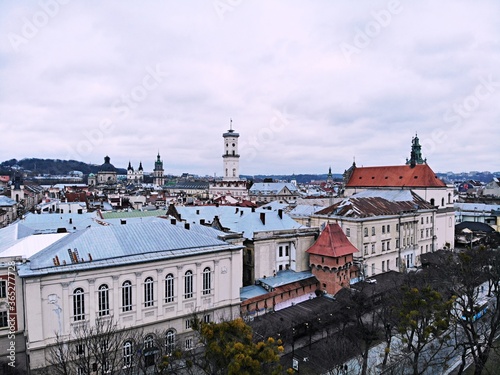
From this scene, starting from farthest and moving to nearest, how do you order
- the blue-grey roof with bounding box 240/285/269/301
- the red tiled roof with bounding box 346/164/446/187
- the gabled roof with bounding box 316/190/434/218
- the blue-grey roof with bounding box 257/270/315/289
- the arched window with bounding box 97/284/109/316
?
the red tiled roof with bounding box 346/164/446/187, the gabled roof with bounding box 316/190/434/218, the blue-grey roof with bounding box 257/270/315/289, the blue-grey roof with bounding box 240/285/269/301, the arched window with bounding box 97/284/109/316

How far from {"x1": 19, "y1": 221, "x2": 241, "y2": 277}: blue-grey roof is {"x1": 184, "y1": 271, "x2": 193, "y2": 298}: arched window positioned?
1.77 m

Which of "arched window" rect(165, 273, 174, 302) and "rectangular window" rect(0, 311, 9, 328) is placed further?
"arched window" rect(165, 273, 174, 302)

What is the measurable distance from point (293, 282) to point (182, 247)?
14.3 meters

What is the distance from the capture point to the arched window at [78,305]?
24031mm

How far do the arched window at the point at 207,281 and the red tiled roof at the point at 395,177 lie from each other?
52.5 metres

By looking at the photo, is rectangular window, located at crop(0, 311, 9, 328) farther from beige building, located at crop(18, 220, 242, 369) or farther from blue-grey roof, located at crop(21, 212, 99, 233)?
blue-grey roof, located at crop(21, 212, 99, 233)

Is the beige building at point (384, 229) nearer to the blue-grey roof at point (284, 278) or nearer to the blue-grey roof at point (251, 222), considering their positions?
the blue-grey roof at point (251, 222)

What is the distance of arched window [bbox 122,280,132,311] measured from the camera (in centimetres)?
2584

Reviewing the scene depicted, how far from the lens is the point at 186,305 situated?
28.6 meters

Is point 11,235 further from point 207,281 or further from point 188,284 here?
point 207,281

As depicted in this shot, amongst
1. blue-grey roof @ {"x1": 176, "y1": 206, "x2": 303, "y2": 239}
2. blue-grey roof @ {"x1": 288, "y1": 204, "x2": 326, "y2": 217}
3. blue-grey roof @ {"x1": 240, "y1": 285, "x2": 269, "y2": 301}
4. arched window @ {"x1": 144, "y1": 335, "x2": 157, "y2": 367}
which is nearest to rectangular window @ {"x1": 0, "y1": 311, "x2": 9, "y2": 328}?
arched window @ {"x1": 144, "y1": 335, "x2": 157, "y2": 367}

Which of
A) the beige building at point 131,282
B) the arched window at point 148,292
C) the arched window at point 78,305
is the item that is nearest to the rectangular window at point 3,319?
the beige building at point 131,282

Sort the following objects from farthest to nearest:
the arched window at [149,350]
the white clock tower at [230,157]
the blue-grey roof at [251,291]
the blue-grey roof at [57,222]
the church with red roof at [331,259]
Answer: the white clock tower at [230,157], the blue-grey roof at [57,222], the church with red roof at [331,259], the blue-grey roof at [251,291], the arched window at [149,350]

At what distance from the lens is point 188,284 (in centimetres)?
2877
